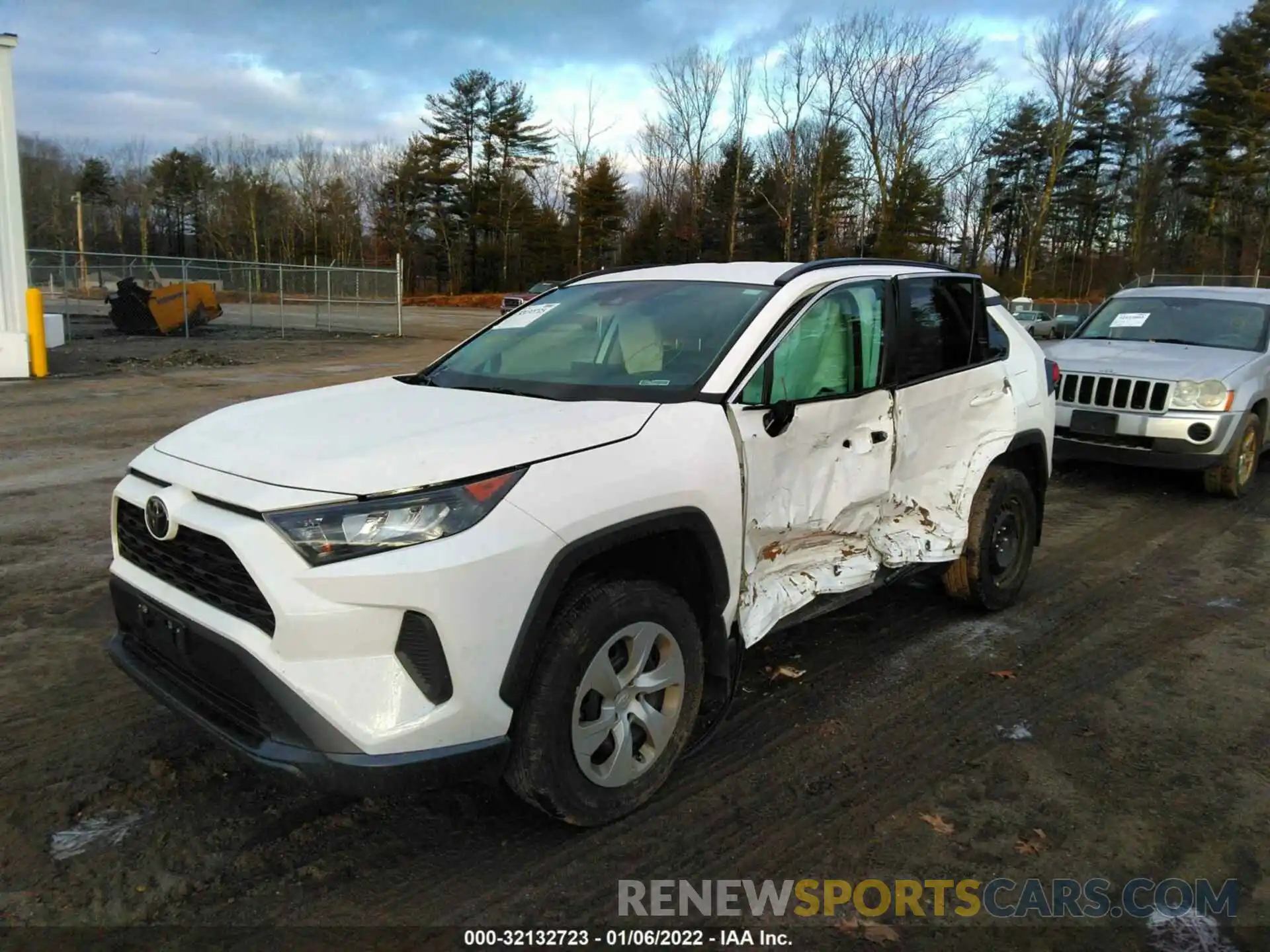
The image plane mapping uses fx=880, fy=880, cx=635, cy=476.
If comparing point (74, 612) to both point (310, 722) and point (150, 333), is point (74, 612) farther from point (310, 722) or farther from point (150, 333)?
point (150, 333)

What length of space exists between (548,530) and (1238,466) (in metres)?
7.68

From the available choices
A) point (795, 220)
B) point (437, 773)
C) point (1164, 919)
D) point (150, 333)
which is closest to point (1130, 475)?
point (1164, 919)

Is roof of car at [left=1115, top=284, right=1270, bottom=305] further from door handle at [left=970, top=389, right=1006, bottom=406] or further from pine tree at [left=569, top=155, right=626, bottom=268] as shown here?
pine tree at [left=569, top=155, right=626, bottom=268]

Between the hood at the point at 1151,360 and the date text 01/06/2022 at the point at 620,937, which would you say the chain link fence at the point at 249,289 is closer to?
the hood at the point at 1151,360

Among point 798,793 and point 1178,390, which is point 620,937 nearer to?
point 798,793

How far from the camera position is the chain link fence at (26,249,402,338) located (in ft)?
83.9

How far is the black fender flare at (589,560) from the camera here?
248 centimetres

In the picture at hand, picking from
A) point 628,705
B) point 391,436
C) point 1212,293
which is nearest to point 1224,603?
point 628,705

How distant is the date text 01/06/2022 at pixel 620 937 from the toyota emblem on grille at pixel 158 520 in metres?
1.47

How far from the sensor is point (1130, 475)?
29.6 ft

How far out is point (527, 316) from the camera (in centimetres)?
418

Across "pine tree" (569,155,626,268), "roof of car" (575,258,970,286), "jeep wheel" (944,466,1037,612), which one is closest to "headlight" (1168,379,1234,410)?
"jeep wheel" (944,466,1037,612)

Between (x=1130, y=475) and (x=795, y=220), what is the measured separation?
45.6 m

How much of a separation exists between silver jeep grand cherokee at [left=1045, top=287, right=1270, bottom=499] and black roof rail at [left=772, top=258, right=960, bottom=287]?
3.83m
